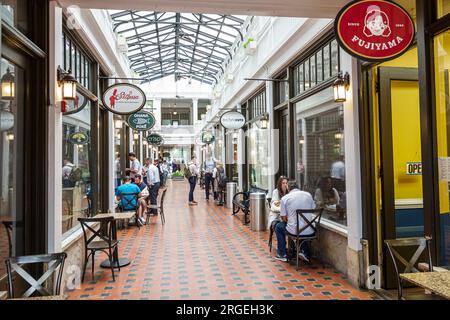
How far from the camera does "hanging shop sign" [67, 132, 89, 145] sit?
16.6ft

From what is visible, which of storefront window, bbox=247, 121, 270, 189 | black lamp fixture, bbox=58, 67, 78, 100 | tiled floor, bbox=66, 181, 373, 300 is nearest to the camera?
black lamp fixture, bbox=58, 67, 78, 100

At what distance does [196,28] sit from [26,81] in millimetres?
12077

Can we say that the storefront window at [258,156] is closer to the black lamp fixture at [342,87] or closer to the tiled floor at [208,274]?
the tiled floor at [208,274]

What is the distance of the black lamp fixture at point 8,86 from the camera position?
2998 mm

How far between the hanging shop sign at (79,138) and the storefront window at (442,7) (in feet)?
15.1

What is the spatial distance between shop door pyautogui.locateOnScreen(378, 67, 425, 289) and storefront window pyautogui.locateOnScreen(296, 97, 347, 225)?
686mm

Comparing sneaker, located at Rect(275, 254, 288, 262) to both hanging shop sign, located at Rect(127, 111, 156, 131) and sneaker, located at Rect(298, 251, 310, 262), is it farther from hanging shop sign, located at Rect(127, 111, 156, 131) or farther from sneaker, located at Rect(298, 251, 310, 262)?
hanging shop sign, located at Rect(127, 111, 156, 131)

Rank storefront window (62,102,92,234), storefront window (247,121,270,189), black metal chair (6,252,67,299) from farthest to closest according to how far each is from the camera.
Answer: storefront window (247,121,270,189) → storefront window (62,102,92,234) → black metal chair (6,252,67,299)

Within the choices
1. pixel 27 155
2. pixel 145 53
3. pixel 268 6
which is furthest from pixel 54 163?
pixel 145 53

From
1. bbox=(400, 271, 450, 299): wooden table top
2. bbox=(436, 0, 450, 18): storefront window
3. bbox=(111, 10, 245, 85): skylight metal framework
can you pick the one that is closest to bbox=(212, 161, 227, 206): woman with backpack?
bbox=(111, 10, 245, 85): skylight metal framework

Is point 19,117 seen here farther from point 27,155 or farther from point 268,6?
point 268,6

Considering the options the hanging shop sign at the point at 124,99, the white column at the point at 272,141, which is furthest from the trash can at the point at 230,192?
the hanging shop sign at the point at 124,99

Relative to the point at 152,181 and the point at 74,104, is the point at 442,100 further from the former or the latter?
the point at 152,181

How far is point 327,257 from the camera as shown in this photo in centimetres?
505
